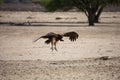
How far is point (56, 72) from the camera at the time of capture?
14445 mm

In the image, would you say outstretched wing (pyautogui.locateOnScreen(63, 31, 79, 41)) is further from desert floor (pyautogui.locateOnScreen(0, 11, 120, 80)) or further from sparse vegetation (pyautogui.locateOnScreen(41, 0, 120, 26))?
sparse vegetation (pyautogui.locateOnScreen(41, 0, 120, 26))

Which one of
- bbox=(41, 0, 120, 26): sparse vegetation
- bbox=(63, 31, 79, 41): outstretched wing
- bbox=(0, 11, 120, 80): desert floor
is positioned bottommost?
bbox=(41, 0, 120, 26): sparse vegetation

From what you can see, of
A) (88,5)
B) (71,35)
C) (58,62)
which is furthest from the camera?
(88,5)

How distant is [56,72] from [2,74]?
5.33 feet

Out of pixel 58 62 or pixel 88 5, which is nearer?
pixel 58 62

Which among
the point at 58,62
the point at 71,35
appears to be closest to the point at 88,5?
the point at 58,62

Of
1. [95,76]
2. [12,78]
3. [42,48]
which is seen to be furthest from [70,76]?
[42,48]

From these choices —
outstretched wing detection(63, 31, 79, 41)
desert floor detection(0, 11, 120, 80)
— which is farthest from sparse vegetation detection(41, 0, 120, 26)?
outstretched wing detection(63, 31, 79, 41)

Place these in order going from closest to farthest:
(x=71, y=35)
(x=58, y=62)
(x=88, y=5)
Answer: (x=71, y=35)
(x=58, y=62)
(x=88, y=5)

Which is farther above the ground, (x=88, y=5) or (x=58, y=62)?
(x=58, y=62)

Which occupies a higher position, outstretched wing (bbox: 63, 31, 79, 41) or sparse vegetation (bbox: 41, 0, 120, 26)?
outstretched wing (bbox: 63, 31, 79, 41)

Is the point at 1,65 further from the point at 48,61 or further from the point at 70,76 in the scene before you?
the point at 70,76

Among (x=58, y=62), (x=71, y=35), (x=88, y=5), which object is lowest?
(x=88, y=5)

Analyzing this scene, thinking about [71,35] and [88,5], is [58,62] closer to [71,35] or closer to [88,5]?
[71,35]
